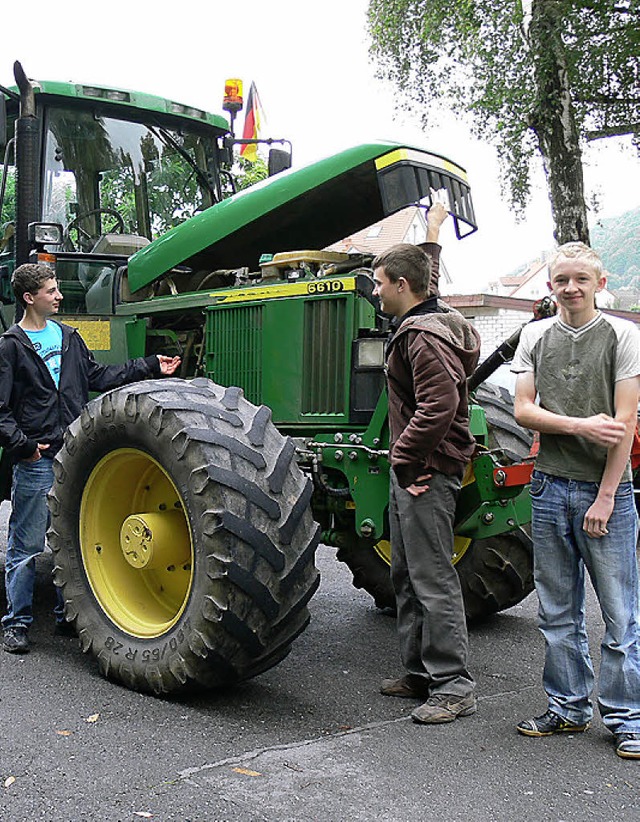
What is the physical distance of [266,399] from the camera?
5059mm

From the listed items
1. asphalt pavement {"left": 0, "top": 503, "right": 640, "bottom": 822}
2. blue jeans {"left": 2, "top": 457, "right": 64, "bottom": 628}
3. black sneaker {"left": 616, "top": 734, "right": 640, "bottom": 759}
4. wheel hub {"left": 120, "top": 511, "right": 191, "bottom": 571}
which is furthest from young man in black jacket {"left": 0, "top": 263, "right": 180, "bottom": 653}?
black sneaker {"left": 616, "top": 734, "right": 640, "bottom": 759}

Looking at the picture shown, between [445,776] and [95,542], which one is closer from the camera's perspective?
[445,776]

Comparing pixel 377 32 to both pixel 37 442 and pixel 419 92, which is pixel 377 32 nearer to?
pixel 419 92

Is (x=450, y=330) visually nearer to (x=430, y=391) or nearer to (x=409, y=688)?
(x=430, y=391)

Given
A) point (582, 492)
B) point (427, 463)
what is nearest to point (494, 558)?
point (427, 463)

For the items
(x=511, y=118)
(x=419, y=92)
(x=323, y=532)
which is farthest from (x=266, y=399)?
(x=419, y=92)

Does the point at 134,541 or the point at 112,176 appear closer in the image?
the point at 134,541

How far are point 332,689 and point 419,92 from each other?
14.3 meters

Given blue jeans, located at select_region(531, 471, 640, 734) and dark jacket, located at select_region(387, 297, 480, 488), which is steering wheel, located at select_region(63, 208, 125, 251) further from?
blue jeans, located at select_region(531, 471, 640, 734)

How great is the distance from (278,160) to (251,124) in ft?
1.38

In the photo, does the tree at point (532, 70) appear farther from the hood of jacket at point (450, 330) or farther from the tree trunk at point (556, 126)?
the hood of jacket at point (450, 330)

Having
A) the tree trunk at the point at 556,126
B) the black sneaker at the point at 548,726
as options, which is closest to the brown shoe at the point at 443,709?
the black sneaker at the point at 548,726

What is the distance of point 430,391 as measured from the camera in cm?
391

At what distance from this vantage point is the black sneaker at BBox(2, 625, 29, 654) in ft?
16.2
